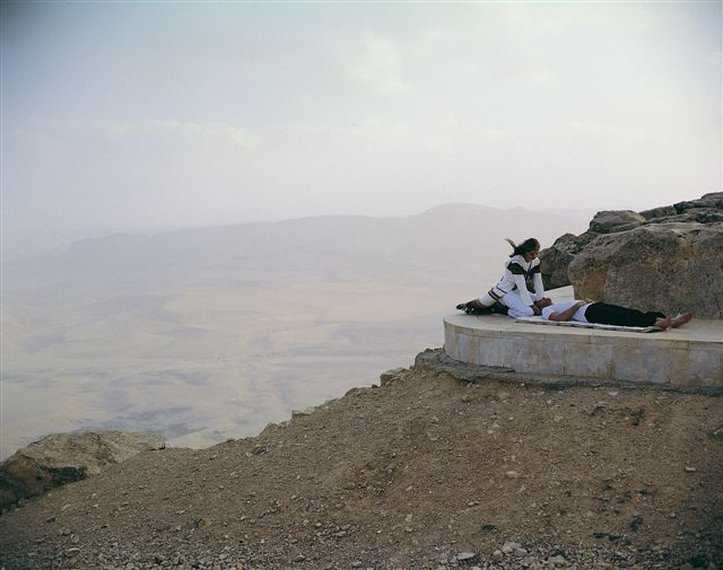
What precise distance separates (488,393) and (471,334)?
728mm

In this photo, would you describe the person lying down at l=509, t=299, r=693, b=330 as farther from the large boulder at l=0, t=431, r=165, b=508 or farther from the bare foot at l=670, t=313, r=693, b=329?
the large boulder at l=0, t=431, r=165, b=508

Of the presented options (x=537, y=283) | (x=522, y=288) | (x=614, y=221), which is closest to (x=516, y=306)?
(x=522, y=288)

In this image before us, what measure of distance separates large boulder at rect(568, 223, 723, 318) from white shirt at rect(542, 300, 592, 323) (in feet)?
4.37

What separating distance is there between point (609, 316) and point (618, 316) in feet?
0.29

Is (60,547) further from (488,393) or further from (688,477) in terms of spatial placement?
(688,477)

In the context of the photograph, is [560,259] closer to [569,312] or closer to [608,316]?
[569,312]

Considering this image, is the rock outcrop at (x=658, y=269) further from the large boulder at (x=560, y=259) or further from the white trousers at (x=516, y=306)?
the large boulder at (x=560, y=259)

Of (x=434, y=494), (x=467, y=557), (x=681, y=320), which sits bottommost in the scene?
(x=467, y=557)

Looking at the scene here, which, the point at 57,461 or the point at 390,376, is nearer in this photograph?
the point at 57,461

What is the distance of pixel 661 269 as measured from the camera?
895 cm

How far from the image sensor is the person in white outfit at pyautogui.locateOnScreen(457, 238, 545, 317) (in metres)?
8.72

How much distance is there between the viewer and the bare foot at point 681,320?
25.8ft

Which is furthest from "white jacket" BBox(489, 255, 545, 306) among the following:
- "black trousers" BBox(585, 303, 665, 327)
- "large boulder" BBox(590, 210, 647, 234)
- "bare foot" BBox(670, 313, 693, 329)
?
"large boulder" BBox(590, 210, 647, 234)

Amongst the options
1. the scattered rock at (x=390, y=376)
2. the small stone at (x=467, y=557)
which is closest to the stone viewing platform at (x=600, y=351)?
the scattered rock at (x=390, y=376)
